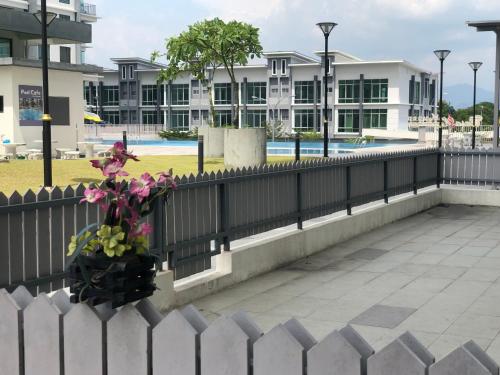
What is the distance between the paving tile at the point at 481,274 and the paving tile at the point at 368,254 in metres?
1.68

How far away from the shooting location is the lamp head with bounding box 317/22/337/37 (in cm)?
3044

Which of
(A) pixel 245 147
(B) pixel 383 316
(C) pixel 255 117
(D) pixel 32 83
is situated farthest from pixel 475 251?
(C) pixel 255 117

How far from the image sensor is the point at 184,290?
27.7 feet

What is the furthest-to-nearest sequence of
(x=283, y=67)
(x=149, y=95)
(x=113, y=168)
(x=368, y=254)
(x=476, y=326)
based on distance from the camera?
(x=149, y=95) → (x=283, y=67) → (x=368, y=254) → (x=476, y=326) → (x=113, y=168)

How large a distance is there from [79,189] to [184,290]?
6.34 ft

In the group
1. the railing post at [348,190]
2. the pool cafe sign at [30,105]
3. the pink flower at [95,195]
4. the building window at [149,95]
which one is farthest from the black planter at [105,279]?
the building window at [149,95]

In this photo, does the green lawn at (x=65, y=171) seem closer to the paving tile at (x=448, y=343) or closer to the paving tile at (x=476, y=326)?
the paving tile at (x=476, y=326)

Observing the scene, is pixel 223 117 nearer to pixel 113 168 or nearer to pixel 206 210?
pixel 206 210

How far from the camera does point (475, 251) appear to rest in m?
11.8

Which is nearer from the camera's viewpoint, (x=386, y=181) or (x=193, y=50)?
(x=386, y=181)

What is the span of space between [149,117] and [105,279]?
101357 millimetres

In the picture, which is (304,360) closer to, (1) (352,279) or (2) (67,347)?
(2) (67,347)

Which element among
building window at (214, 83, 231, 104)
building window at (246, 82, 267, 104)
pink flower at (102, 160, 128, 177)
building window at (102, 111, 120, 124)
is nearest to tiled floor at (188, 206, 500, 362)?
pink flower at (102, 160, 128, 177)

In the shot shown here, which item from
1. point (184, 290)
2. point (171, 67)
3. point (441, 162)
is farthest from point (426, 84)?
point (184, 290)
